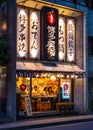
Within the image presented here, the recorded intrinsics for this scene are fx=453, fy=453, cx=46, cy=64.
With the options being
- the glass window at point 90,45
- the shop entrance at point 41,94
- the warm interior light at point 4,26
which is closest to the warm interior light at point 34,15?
the warm interior light at point 4,26

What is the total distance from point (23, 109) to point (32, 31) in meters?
5.15

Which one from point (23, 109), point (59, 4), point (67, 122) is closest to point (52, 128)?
point (67, 122)

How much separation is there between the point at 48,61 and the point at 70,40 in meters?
3.35

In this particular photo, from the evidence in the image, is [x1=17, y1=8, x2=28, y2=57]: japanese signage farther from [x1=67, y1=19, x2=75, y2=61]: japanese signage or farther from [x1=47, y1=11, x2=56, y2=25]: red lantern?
[x1=67, y1=19, x2=75, y2=61]: japanese signage

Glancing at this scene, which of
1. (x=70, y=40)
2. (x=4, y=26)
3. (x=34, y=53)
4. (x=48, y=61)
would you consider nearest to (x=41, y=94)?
(x=48, y=61)

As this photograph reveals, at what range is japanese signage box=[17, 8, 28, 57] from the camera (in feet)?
94.7

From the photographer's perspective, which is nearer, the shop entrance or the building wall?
the building wall

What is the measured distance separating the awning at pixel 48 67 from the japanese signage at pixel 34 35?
71 centimetres

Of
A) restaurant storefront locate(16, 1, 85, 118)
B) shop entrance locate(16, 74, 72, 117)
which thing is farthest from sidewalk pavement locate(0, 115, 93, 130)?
restaurant storefront locate(16, 1, 85, 118)

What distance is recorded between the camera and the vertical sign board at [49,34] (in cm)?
3008

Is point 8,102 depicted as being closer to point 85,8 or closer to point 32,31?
point 32,31

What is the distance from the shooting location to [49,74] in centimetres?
3012

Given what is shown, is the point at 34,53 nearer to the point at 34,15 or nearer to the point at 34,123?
the point at 34,15

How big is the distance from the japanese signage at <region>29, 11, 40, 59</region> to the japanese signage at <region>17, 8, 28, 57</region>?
45 cm
